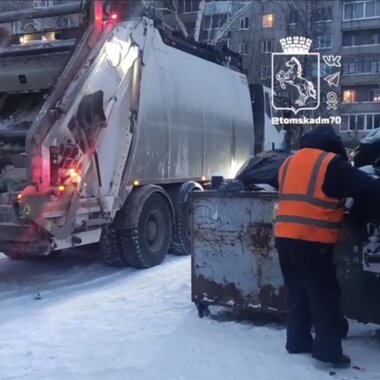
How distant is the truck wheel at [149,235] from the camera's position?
23.5 feet

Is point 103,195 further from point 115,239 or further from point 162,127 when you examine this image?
point 162,127

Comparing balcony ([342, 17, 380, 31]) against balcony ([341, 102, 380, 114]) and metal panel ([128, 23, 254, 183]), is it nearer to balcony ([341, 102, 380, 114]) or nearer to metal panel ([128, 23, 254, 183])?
balcony ([341, 102, 380, 114])

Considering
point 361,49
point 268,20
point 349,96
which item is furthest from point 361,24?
point 268,20

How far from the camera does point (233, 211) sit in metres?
4.88

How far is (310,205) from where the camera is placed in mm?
3900

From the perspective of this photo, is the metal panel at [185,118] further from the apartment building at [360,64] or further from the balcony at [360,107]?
the balcony at [360,107]

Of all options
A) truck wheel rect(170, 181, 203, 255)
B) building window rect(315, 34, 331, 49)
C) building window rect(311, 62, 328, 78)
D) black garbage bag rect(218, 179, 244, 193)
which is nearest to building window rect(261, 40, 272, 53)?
building window rect(311, 62, 328, 78)

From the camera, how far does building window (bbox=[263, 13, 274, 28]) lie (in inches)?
1366

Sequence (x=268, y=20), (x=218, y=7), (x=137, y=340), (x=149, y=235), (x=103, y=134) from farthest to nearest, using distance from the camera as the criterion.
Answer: (x=268, y=20) < (x=218, y=7) < (x=149, y=235) < (x=103, y=134) < (x=137, y=340)

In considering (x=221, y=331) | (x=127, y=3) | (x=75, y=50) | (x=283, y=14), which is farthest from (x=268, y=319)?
(x=283, y=14)

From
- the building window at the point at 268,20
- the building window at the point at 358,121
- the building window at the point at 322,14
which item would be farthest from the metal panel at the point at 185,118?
the building window at the point at 358,121

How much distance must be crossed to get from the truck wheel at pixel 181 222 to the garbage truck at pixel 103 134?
2cm

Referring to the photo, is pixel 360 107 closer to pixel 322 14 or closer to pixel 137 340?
pixel 322 14

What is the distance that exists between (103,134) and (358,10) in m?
42.7
